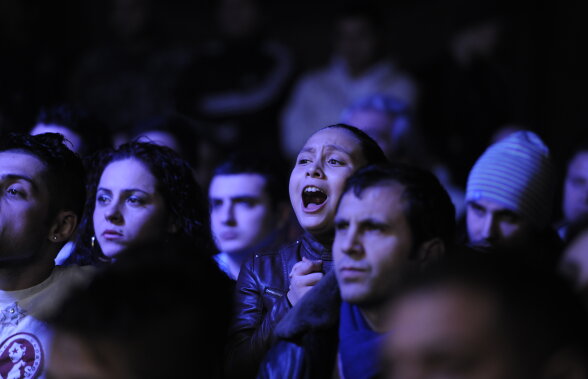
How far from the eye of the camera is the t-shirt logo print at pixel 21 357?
9.23ft

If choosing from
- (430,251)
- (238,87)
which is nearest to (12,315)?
(430,251)

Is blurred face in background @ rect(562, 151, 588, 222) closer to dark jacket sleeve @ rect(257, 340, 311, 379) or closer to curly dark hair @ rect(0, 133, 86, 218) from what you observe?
dark jacket sleeve @ rect(257, 340, 311, 379)

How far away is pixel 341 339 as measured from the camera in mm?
2396

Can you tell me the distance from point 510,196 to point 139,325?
6.01ft

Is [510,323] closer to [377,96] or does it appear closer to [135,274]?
[135,274]

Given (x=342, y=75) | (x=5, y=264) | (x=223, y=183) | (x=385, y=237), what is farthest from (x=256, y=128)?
(x=385, y=237)

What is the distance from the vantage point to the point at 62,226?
3139 mm

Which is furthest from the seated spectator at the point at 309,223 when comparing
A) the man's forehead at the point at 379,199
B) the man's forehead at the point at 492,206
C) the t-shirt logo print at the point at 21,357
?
the t-shirt logo print at the point at 21,357

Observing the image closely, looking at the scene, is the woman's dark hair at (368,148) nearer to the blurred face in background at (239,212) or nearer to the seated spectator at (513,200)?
the seated spectator at (513,200)

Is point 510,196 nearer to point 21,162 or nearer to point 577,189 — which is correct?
point 577,189

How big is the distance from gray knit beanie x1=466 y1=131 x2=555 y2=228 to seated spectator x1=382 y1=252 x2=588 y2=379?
4.75 ft

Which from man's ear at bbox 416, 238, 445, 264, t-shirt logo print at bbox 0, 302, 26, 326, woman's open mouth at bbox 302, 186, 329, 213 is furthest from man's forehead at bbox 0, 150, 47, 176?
man's ear at bbox 416, 238, 445, 264

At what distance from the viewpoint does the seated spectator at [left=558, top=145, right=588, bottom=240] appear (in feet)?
13.0

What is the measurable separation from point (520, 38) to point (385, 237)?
14.3ft
